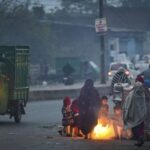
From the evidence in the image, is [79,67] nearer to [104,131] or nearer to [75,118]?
[75,118]

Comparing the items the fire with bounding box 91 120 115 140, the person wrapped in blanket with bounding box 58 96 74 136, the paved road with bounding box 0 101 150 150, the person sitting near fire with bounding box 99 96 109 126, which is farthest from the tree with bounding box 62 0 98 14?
the fire with bounding box 91 120 115 140

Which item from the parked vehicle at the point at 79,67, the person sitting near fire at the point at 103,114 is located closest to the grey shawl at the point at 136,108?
the person sitting near fire at the point at 103,114

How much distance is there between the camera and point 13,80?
2323 cm

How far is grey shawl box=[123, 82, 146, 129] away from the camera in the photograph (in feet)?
51.6

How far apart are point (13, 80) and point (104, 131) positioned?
Answer: 5.45 m

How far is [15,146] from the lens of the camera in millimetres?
16359

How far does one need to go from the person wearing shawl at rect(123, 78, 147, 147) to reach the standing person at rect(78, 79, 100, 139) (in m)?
2.22

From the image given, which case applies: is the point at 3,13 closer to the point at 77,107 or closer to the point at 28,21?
the point at 28,21

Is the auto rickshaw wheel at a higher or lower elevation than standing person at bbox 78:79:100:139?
lower

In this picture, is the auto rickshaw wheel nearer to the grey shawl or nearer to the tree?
the grey shawl

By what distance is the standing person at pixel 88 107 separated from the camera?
18047 mm

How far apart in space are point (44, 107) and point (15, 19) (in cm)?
2962

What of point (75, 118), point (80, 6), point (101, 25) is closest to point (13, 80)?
point (75, 118)

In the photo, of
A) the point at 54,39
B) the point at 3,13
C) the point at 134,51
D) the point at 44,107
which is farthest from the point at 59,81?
the point at 134,51
